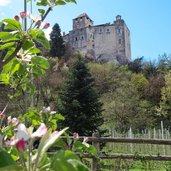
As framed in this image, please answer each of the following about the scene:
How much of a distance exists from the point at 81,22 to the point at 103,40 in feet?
21.9

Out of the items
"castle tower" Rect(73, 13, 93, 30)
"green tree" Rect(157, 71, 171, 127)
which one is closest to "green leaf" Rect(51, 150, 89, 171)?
"green tree" Rect(157, 71, 171, 127)

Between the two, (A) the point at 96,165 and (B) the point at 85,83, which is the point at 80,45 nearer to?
(B) the point at 85,83

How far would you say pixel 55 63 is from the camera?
32438 millimetres

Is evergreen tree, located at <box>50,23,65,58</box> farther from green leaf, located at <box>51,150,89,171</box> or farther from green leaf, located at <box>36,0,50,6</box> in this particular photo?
green leaf, located at <box>51,150,89,171</box>

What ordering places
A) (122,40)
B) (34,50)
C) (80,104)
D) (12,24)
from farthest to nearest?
(122,40)
(80,104)
(34,50)
(12,24)

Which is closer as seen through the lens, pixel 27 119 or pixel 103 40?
pixel 27 119


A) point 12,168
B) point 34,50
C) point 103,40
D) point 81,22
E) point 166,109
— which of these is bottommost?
point 12,168

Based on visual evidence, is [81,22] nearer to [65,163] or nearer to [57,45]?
[57,45]

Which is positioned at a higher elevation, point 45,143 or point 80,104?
point 80,104

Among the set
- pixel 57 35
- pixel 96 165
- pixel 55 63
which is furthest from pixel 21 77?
pixel 57 35

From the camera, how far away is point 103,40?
55.4 metres

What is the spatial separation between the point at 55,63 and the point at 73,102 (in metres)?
16.6

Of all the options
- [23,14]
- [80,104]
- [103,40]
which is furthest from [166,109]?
[103,40]

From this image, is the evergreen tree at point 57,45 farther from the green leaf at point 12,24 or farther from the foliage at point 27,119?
the green leaf at point 12,24
